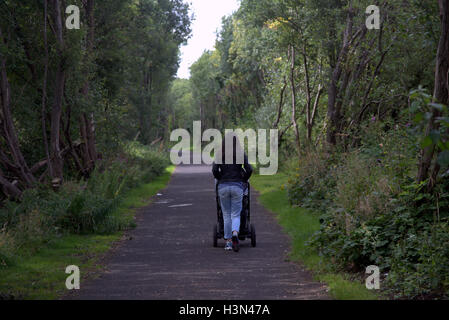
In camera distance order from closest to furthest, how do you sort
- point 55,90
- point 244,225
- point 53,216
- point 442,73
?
1. point 442,73
2. point 244,225
3. point 53,216
4. point 55,90

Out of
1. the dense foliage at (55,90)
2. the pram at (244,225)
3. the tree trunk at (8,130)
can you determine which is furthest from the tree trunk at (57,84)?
the pram at (244,225)

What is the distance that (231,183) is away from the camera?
37.2 feet

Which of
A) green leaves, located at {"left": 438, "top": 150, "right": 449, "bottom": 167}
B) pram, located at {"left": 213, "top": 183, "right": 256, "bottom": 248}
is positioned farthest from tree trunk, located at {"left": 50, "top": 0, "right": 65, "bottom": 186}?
green leaves, located at {"left": 438, "top": 150, "right": 449, "bottom": 167}

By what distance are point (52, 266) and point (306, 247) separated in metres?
4.19

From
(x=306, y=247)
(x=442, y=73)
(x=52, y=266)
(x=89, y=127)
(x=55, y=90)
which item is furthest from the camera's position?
(x=89, y=127)

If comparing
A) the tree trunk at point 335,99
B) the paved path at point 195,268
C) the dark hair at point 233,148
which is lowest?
the paved path at point 195,268

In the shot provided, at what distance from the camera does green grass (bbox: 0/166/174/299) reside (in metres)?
8.06

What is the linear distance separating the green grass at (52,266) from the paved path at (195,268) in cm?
32

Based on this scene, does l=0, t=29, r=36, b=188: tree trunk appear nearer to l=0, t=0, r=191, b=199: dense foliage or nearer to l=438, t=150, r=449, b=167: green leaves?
l=0, t=0, r=191, b=199: dense foliage

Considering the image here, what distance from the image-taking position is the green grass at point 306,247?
7.47 metres

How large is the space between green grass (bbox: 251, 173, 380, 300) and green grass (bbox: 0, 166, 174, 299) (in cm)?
334

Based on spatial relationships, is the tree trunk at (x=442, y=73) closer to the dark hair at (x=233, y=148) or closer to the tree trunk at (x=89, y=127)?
the dark hair at (x=233, y=148)

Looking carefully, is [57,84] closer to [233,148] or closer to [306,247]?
[233,148]

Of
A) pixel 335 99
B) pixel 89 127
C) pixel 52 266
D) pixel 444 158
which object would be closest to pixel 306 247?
pixel 52 266
